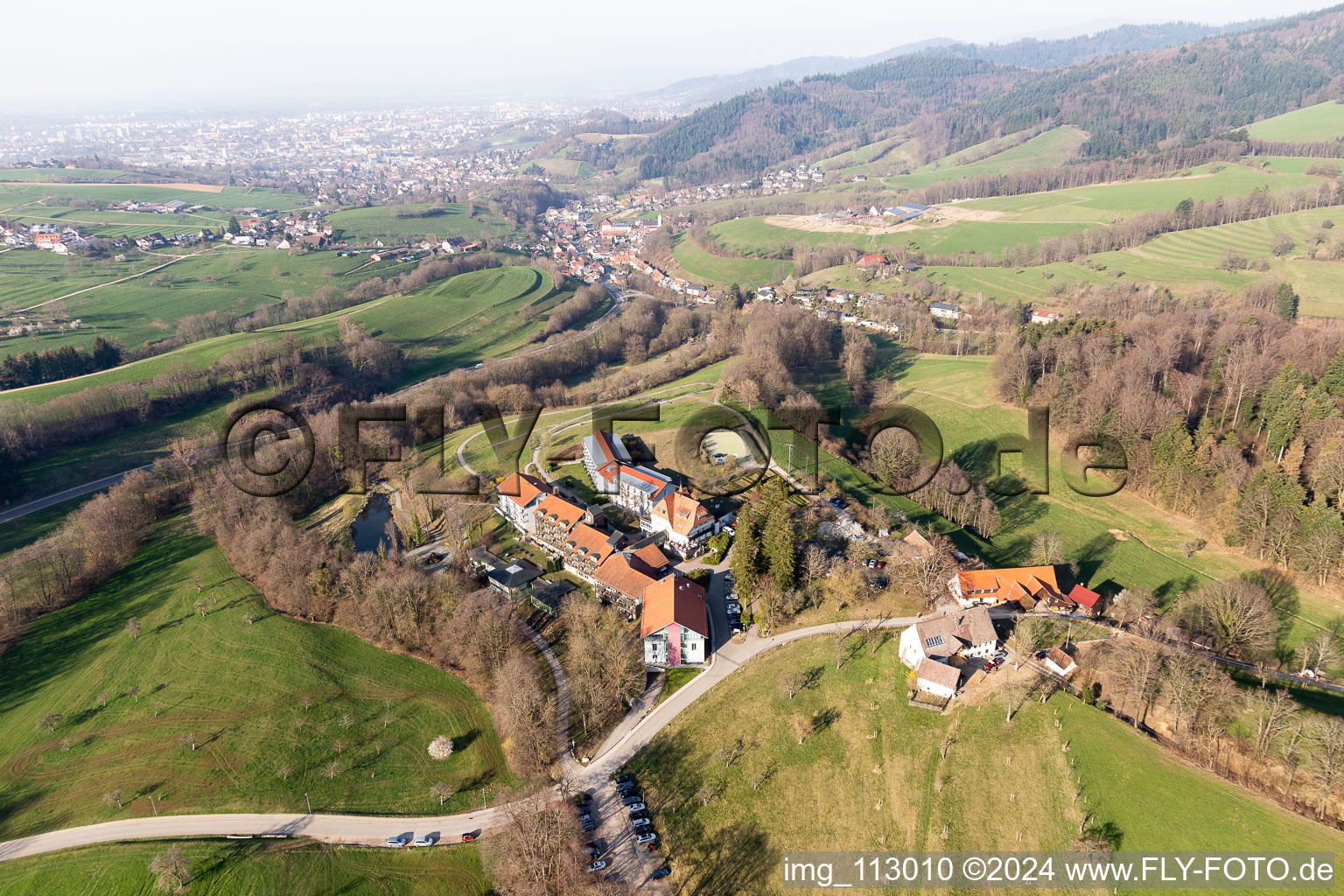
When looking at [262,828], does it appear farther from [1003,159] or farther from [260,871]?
[1003,159]

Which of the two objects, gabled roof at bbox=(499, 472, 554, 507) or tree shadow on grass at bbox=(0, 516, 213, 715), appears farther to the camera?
gabled roof at bbox=(499, 472, 554, 507)

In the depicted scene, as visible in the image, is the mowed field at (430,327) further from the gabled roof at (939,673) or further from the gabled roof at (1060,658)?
the gabled roof at (1060,658)

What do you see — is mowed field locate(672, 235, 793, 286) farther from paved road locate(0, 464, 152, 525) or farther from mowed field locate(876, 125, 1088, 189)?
paved road locate(0, 464, 152, 525)

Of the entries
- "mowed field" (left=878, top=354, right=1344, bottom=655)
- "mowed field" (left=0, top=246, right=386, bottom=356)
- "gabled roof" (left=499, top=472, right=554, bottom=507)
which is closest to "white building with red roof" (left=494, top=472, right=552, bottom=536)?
"gabled roof" (left=499, top=472, right=554, bottom=507)

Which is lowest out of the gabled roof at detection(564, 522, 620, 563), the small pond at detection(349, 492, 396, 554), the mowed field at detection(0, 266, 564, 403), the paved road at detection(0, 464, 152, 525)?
the small pond at detection(349, 492, 396, 554)

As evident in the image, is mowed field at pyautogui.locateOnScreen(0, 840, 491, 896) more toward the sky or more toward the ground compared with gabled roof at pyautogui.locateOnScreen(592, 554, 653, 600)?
more toward the ground

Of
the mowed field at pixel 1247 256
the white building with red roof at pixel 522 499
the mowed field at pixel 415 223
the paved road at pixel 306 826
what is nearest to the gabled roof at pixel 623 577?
the white building with red roof at pixel 522 499

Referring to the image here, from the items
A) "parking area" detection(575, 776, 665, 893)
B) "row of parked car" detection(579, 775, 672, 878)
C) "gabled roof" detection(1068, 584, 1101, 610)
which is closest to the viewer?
"parking area" detection(575, 776, 665, 893)
